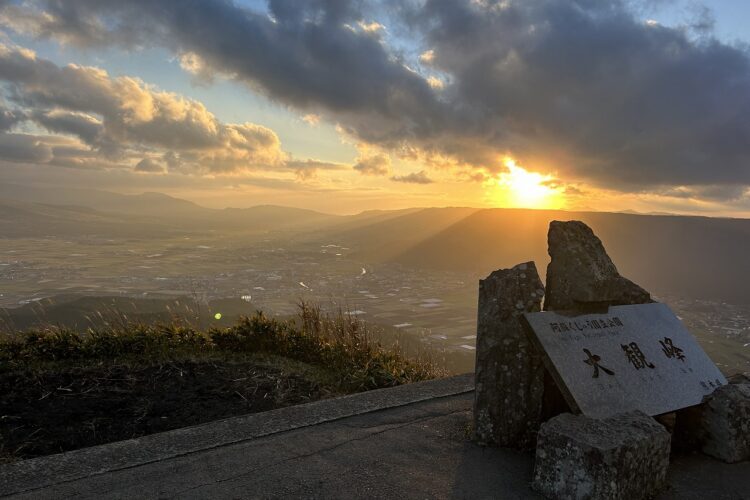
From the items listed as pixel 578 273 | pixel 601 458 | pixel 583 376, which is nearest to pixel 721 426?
pixel 583 376

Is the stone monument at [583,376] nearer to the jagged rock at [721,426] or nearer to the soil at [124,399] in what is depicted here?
the jagged rock at [721,426]

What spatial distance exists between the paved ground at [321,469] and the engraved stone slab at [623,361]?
1.87 feet

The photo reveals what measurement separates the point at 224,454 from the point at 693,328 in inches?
3448

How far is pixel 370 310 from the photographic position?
307 feet

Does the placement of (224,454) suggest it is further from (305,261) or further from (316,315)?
(305,261)

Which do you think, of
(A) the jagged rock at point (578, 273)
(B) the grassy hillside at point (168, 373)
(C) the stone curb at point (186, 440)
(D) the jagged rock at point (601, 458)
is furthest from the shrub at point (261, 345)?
(D) the jagged rock at point (601, 458)

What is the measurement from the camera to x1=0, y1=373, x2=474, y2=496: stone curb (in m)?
3.21

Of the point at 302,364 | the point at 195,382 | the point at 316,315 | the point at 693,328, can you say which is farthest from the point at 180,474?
the point at 693,328

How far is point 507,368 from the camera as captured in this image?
3.78 meters

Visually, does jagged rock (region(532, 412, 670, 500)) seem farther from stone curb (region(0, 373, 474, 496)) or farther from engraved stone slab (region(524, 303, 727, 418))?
stone curb (region(0, 373, 474, 496))

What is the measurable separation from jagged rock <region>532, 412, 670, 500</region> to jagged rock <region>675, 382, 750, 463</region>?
0.95m

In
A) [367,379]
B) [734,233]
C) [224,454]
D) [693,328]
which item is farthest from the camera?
[734,233]

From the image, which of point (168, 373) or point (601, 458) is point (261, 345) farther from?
point (601, 458)

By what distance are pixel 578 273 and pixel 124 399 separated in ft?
15.2
